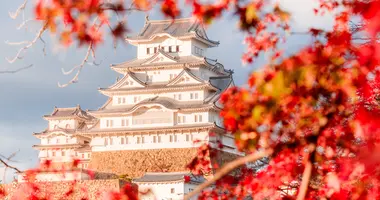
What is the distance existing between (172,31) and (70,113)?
1200cm

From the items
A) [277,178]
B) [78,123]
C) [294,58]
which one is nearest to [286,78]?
[294,58]

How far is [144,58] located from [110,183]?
1058 cm

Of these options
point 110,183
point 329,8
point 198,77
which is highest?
point 198,77

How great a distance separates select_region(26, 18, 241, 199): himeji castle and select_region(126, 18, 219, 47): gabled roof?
0.18 feet

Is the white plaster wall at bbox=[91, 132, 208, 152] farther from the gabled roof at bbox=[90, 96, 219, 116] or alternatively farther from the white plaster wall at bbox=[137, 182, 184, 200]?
the white plaster wall at bbox=[137, 182, 184, 200]

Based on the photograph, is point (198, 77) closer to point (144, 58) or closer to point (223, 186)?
point (144, 58)

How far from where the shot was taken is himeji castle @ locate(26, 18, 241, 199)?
131ft

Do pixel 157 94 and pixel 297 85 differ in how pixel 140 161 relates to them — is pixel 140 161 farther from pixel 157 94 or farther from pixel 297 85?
pixel 297 85

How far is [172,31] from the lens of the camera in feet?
140

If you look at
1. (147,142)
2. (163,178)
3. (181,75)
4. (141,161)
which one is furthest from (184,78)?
(163,178)

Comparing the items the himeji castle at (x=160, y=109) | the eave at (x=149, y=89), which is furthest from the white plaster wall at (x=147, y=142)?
the eave at (x=149, y=89)

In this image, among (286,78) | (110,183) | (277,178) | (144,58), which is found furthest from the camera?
(144,58)

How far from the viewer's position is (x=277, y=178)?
790 cm

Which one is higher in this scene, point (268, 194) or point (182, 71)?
point (182, 71)
